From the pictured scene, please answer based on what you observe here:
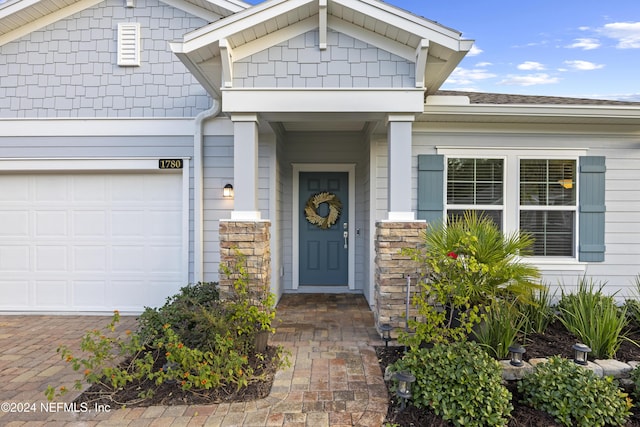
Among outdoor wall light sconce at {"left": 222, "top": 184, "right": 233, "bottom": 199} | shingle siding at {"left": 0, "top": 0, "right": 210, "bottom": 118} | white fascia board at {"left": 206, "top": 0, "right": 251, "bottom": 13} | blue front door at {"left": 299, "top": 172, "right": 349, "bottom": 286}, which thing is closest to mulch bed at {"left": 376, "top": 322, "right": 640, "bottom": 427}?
blue front door at {"left": 299, "top": 172, "right": 349, "bottom": 286}

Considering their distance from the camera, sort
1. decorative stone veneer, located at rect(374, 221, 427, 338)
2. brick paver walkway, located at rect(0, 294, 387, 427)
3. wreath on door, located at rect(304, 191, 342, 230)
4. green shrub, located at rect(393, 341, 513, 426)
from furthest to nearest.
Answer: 1. wreath on door, located at rect(304, 191, 342, 230)
2. decorative stone veneer, located at rect(374, 221, 427, 338)
3. brick paver walkway, located at rect(0, 294, 387, 427)
4. green shrub, located at rect(393, 341, 513, 426)

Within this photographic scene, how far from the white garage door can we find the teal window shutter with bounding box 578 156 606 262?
5390 millimetres

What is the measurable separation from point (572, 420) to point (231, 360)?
245 cm

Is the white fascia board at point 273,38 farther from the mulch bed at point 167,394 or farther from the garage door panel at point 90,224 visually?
the mulch bed at point 167,394

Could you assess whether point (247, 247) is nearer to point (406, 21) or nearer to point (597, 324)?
point (406, 21)

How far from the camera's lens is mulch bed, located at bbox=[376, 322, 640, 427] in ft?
8.29

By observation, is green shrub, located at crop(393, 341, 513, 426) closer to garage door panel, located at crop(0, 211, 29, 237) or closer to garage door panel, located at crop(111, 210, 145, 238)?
garage door panel, located at crop(111, 210, 145, 238)

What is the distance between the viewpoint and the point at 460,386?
8.37 feet

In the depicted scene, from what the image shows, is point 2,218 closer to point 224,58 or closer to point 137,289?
point 137,289

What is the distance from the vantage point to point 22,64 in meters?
5.05

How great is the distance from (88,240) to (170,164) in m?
1.56

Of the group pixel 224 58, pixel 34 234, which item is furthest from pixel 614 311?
pixel 34 234

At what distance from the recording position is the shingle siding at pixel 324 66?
3854 millimetres

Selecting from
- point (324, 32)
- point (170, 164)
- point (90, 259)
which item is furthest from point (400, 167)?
point (90, 259)
